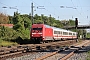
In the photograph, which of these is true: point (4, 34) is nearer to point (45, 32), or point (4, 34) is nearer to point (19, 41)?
point (19, 41)

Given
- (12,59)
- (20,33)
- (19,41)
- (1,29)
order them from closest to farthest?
1. (12,59)
2. (19,41)
3. (1,29)
4. (20,33)

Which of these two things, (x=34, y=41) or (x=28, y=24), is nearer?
(x=34, y=41)

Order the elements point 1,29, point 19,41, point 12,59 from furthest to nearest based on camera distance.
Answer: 1. point 1,29
2. point 19,41
3. point 12,59

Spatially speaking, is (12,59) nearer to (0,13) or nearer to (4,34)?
(4,34)

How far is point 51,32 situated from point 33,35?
486 cm

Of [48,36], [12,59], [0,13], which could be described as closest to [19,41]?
[48,36]

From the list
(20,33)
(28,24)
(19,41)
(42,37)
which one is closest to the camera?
→ (42,37)

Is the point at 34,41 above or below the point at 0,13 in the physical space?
→ below

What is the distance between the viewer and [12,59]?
13609 millimetres

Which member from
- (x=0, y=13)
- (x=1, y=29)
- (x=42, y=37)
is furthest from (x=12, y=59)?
(x=0, y=13)

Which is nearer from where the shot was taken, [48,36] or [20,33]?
[48,36]

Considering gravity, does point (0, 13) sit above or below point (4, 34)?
above

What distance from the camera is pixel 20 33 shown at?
1822 inches

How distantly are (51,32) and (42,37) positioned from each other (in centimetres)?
469
